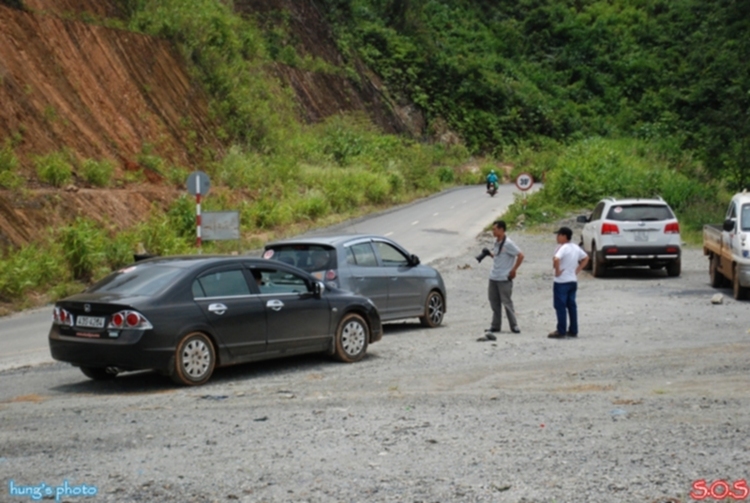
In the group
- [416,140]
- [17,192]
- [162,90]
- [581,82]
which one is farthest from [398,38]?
[17,192]

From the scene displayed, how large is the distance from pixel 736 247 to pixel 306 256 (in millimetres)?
Answer: 8744

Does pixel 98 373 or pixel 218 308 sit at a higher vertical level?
pixel 218 308

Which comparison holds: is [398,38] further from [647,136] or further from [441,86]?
[647,136]

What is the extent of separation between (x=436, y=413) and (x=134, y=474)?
3207 millimetres

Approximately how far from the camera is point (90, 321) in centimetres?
1138

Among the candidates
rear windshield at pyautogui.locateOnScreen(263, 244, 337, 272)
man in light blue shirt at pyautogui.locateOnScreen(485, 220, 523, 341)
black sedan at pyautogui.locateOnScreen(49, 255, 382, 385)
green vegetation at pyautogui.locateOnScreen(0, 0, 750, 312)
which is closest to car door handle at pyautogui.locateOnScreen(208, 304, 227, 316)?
black sedan at pyautogui.locateOnScreen(49, 255, 382, 385)

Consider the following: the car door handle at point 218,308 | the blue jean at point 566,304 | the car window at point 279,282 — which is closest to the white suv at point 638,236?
the blue jean at point 566,304

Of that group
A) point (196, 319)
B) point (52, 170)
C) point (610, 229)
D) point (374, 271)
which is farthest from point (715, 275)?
point (52, 170)

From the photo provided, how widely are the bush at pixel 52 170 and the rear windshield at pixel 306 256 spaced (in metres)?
15.4

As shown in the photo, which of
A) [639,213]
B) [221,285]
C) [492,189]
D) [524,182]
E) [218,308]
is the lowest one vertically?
[218,308]

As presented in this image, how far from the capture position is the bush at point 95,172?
31047mm

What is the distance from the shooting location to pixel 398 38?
8738 centimetres

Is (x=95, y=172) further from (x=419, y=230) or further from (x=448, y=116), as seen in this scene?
(x=448, y=116)

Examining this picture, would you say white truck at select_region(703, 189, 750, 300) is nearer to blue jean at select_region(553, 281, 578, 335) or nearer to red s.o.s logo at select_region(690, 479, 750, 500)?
blue jean at select_region(553, 281, 578, 335)
